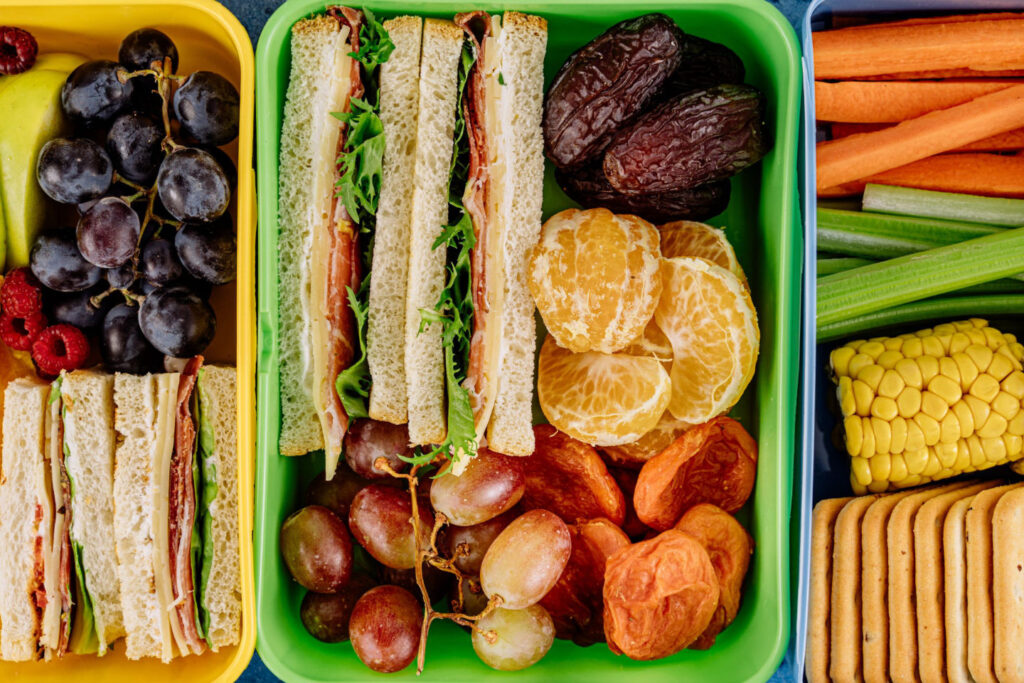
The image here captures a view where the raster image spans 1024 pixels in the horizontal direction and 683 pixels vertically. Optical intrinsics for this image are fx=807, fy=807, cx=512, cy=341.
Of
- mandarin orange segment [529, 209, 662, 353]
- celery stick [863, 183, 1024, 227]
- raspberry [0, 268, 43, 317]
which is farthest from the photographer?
celery stick [863, 183, 1024, 227]

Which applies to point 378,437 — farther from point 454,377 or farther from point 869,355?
point 869,355

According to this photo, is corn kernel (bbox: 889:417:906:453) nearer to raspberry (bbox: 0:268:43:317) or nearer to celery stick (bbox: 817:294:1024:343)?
celery stick (bbox: 817:294:1024:343)

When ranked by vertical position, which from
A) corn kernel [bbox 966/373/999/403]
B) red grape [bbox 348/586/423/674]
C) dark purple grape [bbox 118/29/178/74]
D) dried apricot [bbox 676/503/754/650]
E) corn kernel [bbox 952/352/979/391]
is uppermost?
dark purple grape [bbox 118/29/178/74]

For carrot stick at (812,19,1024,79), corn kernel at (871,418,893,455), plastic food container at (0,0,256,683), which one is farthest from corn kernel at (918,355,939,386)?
plastic food container at (0,0,256,683)

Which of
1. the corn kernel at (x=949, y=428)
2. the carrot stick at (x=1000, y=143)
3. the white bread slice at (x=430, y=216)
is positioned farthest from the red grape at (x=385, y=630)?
the carrot stick at (x=1000, y=143)

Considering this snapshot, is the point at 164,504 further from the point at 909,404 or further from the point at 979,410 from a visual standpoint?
the point at 979,410

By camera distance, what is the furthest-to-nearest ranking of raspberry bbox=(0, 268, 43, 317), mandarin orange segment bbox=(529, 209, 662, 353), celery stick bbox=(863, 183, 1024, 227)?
celery stick bbox=(863, 183, 1024, 227), raspberry bbox=(0, 268, 43, 317), mandarin orange segment bbox=(529, 209, 662, 353)

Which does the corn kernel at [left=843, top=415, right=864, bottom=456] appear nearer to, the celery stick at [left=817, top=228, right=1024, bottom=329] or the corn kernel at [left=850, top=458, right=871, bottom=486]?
the corn kernel at [left=850, top=458, right=871, bottom=486]

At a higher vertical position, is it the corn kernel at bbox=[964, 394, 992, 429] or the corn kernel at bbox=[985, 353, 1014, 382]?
the corn kernel at bbox=[985, 353, 1014, 382]

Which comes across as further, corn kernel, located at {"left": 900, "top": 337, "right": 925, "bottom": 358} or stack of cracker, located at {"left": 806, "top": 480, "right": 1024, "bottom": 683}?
corn kernel, located at {"left": 900, "top": 337, "right": 925, "bottom": 358}

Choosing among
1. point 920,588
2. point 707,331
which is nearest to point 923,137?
point 707,331
